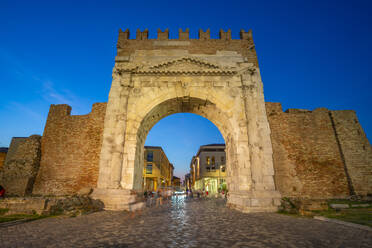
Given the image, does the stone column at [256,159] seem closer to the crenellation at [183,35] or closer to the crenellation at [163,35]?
the crenellation at [183,35]

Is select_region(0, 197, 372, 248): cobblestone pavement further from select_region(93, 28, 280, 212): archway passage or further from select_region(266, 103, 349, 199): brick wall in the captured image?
select_region(266, 103, 349, 199): brick wall

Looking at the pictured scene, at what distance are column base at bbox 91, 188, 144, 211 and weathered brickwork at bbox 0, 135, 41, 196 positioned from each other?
8170 mm

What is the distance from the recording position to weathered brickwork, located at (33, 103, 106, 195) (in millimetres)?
13562

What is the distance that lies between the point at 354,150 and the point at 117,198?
1755cm

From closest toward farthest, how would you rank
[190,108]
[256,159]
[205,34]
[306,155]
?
[256,159] → [190,108] → [205,34] → [306,155]

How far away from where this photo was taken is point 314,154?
1419cm

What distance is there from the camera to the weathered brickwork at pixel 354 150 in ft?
44.6

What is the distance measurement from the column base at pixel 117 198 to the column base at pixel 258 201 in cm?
531

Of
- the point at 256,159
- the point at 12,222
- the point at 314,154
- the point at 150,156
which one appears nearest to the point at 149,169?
the point at 150,156

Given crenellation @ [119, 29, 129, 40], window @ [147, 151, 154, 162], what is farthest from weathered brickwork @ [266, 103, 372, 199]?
window @ [147, 151, 154, 162]

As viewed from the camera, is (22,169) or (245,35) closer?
(245,35)

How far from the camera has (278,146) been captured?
14344mm

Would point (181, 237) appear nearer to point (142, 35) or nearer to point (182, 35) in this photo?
point (182, 35)

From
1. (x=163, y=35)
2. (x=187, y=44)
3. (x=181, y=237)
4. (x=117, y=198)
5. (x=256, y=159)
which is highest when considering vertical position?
(x=163, y=35)
